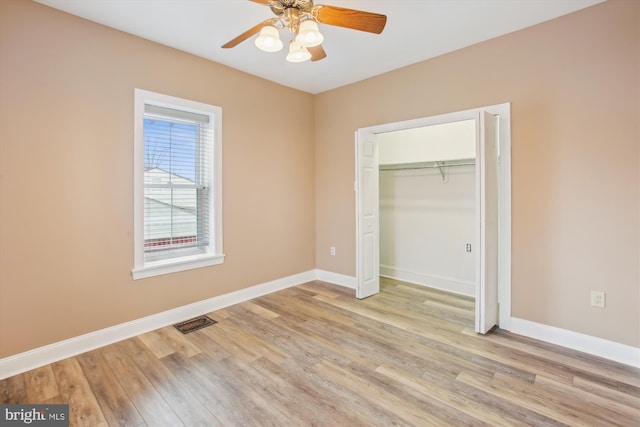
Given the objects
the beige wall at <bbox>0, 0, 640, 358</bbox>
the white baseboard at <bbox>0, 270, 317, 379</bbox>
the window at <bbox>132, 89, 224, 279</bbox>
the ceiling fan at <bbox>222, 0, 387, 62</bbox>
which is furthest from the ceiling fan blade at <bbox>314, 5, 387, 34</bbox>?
the white baseboard at <bbox>0, 270, 317, 379</bbox>

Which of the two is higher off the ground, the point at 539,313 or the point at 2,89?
the point at 2,89

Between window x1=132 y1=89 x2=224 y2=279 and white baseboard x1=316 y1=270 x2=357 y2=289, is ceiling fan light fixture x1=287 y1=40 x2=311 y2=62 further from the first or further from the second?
white baseboard x1=316 y1=270 x2=357 y2=289

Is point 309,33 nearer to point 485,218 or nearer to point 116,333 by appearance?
point 485,218

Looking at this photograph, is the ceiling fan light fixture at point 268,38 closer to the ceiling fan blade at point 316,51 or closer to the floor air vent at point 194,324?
the ceiling fan blade at point 316,51

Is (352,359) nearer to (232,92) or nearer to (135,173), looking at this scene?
(135,173)

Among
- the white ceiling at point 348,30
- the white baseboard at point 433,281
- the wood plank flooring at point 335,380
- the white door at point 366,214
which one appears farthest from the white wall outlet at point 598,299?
the white ceiling at point 348,30

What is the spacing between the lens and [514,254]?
110 inches

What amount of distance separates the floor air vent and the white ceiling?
275cm

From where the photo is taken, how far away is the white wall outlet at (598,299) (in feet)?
7.84

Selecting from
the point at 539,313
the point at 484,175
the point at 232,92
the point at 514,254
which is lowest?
the point at 539,313

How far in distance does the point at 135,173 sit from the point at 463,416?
10.3ft

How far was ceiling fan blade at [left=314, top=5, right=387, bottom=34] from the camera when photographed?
1814 millimetres

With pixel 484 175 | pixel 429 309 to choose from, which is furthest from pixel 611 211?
pixel 429 309

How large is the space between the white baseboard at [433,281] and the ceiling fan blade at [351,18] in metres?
3.13
